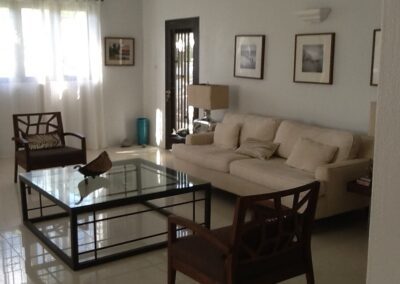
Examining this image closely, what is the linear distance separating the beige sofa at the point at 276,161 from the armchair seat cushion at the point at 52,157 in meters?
1.13

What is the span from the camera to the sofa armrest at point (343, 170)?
400cm

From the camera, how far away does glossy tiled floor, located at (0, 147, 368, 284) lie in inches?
129

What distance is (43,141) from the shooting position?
5551 mm

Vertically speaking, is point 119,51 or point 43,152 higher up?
point 119,51

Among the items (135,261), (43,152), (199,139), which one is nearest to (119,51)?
(199,139)

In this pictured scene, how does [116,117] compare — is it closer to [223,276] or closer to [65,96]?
[65,96]

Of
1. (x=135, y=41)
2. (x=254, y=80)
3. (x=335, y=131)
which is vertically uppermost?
(x=135, y=41)

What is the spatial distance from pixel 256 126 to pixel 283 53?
907 mm

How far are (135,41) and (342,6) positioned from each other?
4.09 m

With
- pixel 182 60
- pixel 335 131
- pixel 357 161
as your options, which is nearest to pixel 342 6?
pixel 335 131

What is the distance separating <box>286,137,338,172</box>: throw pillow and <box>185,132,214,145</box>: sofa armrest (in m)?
1.37

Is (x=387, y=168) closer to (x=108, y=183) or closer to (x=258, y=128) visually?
(x=108, y=183)

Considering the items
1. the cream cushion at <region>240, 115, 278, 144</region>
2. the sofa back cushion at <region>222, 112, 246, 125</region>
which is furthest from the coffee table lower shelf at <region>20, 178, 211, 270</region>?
the sofa back cushion at <region>222, 112, 246, 125</region>

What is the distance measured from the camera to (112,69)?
784cm
